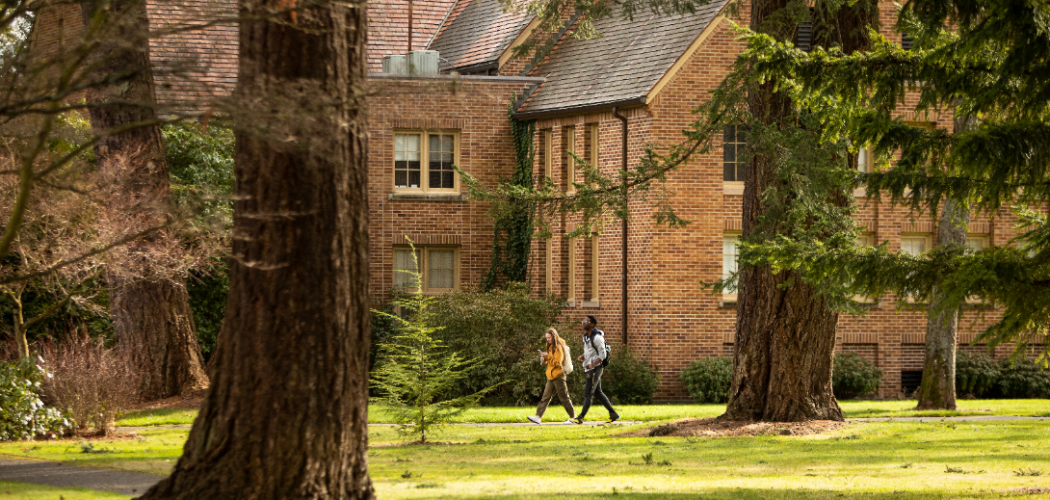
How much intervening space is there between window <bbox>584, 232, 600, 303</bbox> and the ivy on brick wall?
5.22 feet

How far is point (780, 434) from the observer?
16203 millimetres

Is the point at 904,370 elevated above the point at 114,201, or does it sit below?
below

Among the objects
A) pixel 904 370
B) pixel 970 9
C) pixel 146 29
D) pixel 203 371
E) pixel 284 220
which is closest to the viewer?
pixel 146 29

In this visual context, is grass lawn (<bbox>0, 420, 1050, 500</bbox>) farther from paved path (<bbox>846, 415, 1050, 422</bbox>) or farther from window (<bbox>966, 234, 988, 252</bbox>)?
window (<bbox>966, 234, 988, 252</bbox>)

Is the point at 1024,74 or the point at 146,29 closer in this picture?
the point at 146,29

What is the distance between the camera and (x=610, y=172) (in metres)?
26.5

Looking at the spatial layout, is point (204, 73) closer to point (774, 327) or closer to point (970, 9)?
point (970, 9)

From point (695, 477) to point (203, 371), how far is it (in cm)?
1332

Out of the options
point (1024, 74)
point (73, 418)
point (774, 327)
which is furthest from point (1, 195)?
point (1024, 74)

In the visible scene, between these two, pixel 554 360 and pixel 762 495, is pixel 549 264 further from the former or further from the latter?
pixel 762 495

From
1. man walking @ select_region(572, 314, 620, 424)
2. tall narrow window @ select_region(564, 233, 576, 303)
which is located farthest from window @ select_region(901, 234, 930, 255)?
man walking @ select_region(572, 314, 620, 424)

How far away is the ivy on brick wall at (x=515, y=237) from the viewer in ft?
93.9

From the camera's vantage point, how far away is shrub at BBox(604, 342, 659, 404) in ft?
82.4

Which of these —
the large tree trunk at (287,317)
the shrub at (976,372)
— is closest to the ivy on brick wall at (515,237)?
the shrub at (976,372)
